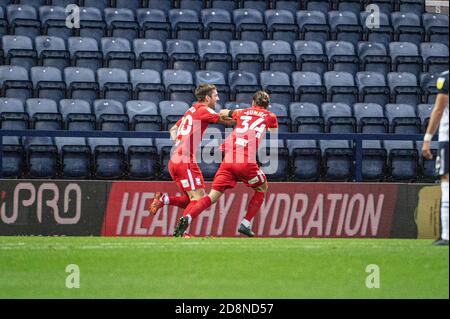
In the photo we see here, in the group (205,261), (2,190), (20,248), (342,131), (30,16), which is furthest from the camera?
(30,16)

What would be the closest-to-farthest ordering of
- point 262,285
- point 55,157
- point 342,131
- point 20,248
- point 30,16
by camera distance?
point 262,285, point 20,248, point 55,157, point 342,131, point 30,16

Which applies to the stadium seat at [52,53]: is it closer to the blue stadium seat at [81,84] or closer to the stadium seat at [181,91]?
the blue stadium seat at [81,84]

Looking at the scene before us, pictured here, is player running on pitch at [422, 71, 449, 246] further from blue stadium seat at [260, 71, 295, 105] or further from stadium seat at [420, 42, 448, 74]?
stadium seat at [420, 42, 448, 74]

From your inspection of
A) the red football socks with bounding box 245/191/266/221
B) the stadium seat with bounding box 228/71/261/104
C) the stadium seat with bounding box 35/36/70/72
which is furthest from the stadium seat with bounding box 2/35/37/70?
the red football socks with bounding box 245/191/266/221

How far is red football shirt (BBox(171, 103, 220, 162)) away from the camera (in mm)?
13625

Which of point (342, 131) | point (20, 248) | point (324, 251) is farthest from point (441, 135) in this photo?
point (342, 131)

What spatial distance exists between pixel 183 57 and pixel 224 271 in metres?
10.4

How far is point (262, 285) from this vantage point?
895 centimetres

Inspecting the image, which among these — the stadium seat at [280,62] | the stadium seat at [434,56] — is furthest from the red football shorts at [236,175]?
the stadium seat at [434,56]

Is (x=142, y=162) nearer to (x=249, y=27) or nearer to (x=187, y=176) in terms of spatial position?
(x=187, y=176)

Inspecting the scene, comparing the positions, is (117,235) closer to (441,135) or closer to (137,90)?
(137,90)

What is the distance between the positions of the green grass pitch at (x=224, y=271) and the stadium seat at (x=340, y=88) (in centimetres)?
798

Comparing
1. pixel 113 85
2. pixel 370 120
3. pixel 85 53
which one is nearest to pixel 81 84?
pixel 113 85

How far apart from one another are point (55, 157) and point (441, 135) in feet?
25.8
